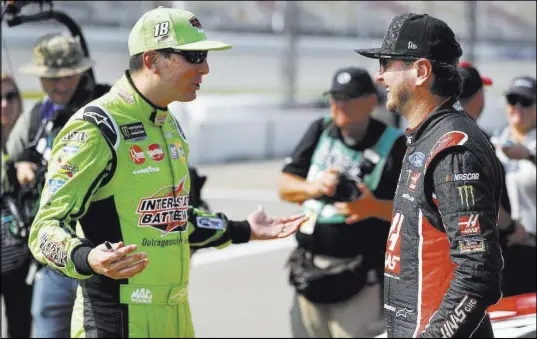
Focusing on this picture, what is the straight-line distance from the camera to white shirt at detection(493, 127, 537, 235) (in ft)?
19.0

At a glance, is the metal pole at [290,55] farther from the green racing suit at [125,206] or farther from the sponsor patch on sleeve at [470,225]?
the sponsor patch on sleeve at [470,225]

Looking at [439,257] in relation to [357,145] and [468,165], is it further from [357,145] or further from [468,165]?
[357,145]

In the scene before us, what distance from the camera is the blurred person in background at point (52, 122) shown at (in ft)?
16.1

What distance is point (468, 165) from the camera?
273cm

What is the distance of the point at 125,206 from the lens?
362 cm

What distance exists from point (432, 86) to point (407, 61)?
110 mm

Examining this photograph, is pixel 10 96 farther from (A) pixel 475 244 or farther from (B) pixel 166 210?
(A) pixel 475 244

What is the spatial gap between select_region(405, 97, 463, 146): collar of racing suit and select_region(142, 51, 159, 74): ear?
1144 millimetres

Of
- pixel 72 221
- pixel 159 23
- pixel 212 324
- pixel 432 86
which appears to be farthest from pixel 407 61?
pixel 212 324

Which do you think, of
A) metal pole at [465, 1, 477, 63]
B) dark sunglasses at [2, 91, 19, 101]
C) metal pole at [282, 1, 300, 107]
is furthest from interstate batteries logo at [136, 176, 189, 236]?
metal pole at [282, 1, 300, 107]

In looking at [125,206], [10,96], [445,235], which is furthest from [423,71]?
[10,96]

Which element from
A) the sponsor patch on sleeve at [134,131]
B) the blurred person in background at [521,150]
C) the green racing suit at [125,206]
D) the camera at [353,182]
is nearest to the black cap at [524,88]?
the blurred person in background at [521,150]

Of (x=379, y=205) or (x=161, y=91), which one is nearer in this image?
(x=161, y=91)

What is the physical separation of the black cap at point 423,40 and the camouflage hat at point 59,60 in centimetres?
275
